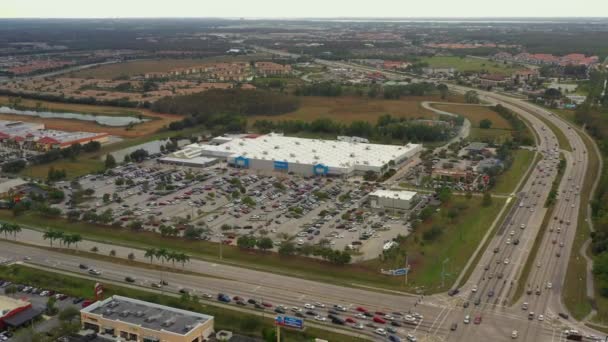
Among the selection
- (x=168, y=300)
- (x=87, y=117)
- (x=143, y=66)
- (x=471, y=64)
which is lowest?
(x=168, y=300)

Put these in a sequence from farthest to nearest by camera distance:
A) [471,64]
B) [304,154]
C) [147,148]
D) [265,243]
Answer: [471,64] → [147,148] → [304,154] → [265,243]

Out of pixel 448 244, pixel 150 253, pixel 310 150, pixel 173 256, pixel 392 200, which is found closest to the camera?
pixel 173 256

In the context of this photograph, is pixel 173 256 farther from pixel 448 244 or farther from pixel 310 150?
pixel 310 150

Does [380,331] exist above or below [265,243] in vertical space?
below

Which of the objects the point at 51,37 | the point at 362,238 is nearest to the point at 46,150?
the point at 362,238

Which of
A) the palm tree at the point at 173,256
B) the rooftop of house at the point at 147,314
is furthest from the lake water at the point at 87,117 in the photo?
the rooftop of house at the point at 147,314

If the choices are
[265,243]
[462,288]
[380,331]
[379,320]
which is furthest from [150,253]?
[462,288]

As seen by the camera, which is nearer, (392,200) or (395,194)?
(392,200)
